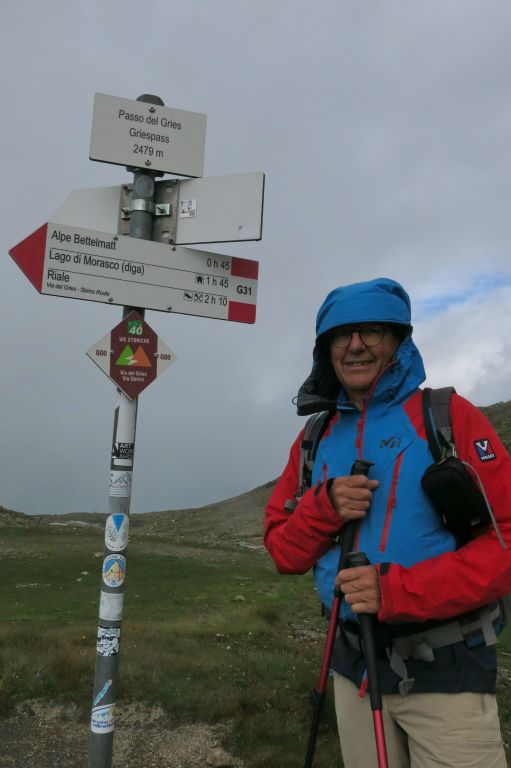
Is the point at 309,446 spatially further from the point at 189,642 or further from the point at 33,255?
the point at 189,642

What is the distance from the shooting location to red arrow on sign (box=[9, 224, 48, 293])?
13.8 feet

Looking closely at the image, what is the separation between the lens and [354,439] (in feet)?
10.6

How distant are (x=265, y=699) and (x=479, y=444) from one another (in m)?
4.34

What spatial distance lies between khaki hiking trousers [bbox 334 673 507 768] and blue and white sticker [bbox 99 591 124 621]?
1.72 m

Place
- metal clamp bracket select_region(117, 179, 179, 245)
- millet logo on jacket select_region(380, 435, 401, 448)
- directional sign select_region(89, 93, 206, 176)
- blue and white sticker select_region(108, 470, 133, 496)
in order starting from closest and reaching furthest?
millet logo on jacket select_region(380, 435, 401, 448) → blue and white sticker select_region(108, 470, 133, 496) → directional sign select_region(89, 93, 206, 176) → metal clamp bracket select_region(117, 179, 179, 245)

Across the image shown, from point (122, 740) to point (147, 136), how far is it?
525 cm

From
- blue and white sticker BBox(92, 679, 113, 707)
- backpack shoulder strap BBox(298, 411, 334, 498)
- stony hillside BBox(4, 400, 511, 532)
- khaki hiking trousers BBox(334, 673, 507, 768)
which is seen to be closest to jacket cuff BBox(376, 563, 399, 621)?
khaki hiking trousers BBox(334, 673, 507, 768)

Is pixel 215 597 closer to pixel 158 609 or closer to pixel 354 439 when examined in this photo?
pixel 158 609

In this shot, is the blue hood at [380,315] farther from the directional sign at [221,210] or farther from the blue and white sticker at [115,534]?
the blue and white sticker at [115,534]

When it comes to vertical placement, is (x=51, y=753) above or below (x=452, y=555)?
below

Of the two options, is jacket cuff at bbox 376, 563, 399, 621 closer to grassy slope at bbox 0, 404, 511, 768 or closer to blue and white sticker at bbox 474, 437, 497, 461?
blue and white sticker at bbox 474, 437, 497, 461

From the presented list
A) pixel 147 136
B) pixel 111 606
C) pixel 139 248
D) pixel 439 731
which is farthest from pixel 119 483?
pixel 147 136

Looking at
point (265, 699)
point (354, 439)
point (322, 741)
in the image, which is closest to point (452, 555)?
point (354, 439)

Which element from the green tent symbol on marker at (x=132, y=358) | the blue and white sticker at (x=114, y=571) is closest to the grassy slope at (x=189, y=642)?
the blue and white sticker at (x=114, y=571)
